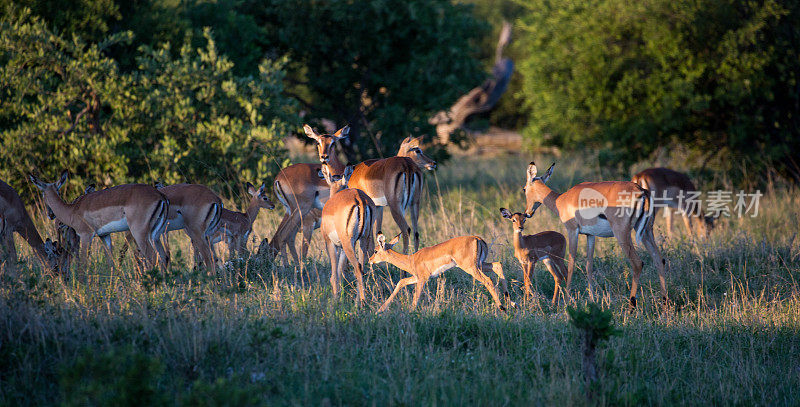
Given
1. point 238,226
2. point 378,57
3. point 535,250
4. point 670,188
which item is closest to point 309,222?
point 238,226

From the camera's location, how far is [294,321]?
5.36 metres

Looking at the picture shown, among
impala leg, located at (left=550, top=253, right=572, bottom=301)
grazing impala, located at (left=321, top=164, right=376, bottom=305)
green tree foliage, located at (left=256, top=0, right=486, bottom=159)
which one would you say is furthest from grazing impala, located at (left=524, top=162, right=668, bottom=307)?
green tree foliage, located at (left=256, top=0, right=486, bottom=159)

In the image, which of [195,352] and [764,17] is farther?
[764,17]

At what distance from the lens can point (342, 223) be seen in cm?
614

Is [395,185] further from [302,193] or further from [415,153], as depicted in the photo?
[415,153]

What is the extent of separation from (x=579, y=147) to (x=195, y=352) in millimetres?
12069

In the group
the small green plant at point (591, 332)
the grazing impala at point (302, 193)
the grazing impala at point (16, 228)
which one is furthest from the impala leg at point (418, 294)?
the grazing impala at point (16, 228)

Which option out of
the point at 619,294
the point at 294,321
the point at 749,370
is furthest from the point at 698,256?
the point at 294,321

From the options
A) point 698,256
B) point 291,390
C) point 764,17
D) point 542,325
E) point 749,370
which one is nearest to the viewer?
point 291,390

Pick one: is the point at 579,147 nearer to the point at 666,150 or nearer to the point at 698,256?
the point at 666,150

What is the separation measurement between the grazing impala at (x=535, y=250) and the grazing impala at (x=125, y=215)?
10.6 ft

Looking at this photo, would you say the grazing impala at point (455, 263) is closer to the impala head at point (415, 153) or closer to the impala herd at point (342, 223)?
the impala herd at point (342, 223)

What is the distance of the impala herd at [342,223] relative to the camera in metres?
6.14

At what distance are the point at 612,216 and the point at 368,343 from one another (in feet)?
9.26
